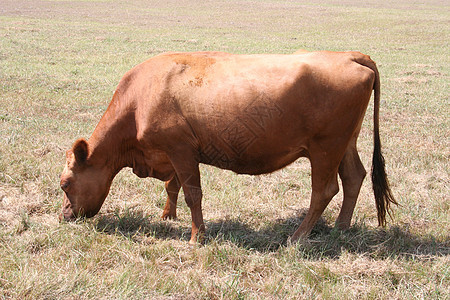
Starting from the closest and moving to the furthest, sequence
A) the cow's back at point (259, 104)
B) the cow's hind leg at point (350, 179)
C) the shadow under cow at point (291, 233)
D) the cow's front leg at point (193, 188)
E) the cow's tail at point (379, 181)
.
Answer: the cow's back at point (259, 104)
the shadow under cow at point (291, 233)
the cow's front leg at point (193, 188)
the cow's tail at point (379, 181)
the cow's hind leg at point (350, 179)

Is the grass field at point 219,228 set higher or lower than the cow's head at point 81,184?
lower

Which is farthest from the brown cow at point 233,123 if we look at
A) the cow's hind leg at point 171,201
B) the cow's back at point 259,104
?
the cow's hind leg at point 171,201

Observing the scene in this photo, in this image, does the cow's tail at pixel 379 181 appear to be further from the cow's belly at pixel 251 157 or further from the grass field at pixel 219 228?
the cow's belly at pixel 251 157

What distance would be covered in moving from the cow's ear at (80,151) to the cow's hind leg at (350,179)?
2710mm

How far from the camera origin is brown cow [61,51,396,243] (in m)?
4.34

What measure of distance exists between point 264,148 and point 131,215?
170cm

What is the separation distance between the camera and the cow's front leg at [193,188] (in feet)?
15.3

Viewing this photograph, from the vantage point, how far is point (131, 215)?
5137 mm

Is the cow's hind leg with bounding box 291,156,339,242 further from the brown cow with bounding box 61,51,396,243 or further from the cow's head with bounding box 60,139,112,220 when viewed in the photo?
the cow's head with bounding box 60,139,112,220

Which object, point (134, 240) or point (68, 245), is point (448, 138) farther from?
point (68, 245)

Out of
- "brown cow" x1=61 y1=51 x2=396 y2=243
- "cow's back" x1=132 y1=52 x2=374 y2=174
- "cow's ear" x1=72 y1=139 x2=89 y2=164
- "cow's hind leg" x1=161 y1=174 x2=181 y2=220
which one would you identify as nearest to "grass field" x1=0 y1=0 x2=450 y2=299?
"cow's hind leg" x1=161 y1=174 x2=181 y2=220

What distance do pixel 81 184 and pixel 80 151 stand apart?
353 millimetres

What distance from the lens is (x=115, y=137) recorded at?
4867 mm

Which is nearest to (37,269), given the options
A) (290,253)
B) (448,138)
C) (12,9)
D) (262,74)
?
(290,253)
